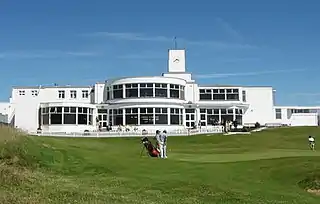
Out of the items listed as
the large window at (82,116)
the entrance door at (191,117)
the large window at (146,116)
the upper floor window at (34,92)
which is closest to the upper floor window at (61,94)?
the upper floor window at (34,92)

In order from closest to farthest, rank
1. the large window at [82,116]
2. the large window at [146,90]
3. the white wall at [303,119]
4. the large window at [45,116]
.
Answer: the large window at [45,116], the large window at [146,90], the large window at [82,116], the white wall at [303,119]

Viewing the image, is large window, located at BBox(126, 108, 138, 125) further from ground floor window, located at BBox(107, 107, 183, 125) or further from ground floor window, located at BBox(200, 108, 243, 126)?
ground floor window, located at BBox(200, 108, 243, 126)

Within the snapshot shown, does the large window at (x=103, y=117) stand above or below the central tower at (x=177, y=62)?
below

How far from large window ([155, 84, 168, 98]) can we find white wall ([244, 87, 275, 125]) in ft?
54.5

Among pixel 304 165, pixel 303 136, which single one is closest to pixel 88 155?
pixel 304 165

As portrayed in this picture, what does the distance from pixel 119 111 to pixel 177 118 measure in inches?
331

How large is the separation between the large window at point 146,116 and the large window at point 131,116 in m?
0.85

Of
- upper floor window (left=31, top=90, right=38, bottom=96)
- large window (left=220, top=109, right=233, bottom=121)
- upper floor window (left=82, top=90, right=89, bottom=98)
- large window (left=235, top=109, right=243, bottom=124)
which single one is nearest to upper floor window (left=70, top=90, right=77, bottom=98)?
upper floor window (left=82, top=90, right=89, bottom=98)

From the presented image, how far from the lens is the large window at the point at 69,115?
66.4 metres

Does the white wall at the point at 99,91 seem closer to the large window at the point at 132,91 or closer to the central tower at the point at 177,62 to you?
the large window at the point at 132,91

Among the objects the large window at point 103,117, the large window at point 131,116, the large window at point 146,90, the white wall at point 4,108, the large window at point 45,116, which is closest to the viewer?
the large window at point 131,116

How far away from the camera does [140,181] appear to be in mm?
17781

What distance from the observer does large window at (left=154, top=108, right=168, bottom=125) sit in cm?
6594

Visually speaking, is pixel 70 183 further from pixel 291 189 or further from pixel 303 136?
pixel 303 136
